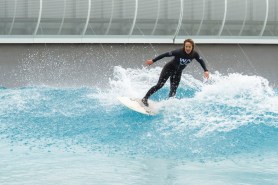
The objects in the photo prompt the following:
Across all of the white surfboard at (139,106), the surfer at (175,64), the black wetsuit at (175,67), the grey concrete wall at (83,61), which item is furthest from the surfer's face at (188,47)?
the grey concrete wall at (83,61)

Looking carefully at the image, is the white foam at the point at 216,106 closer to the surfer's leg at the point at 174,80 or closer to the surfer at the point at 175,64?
the surfer's leg at the point at 174,80

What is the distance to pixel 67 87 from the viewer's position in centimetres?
2328

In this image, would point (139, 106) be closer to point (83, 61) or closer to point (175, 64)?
point (175, 64)

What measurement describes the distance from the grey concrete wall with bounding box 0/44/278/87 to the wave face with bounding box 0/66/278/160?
3.09 metres

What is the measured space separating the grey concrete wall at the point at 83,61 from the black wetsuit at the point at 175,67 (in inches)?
283

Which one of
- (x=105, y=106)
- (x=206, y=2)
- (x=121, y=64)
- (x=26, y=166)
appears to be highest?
(x=206, y=2)

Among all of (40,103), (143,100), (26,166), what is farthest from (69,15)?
(26,166)

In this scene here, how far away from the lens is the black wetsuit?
16.2 metres

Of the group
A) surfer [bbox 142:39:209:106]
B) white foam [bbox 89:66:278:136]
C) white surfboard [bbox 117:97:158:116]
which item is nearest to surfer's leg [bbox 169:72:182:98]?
surfer [bbox 142:39:209:106]

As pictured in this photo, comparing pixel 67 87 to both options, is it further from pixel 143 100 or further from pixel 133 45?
pixel 143 100

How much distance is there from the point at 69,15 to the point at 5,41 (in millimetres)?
2142

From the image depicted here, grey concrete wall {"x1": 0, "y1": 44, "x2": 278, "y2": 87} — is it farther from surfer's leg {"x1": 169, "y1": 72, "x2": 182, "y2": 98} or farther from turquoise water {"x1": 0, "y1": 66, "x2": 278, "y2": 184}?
surfer's leg {"x1": 169, "y1": 72, "x2": 182, "y2": 98}

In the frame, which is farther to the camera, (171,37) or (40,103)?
(171,37)

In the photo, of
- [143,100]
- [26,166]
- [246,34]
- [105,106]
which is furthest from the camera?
[246,34]
